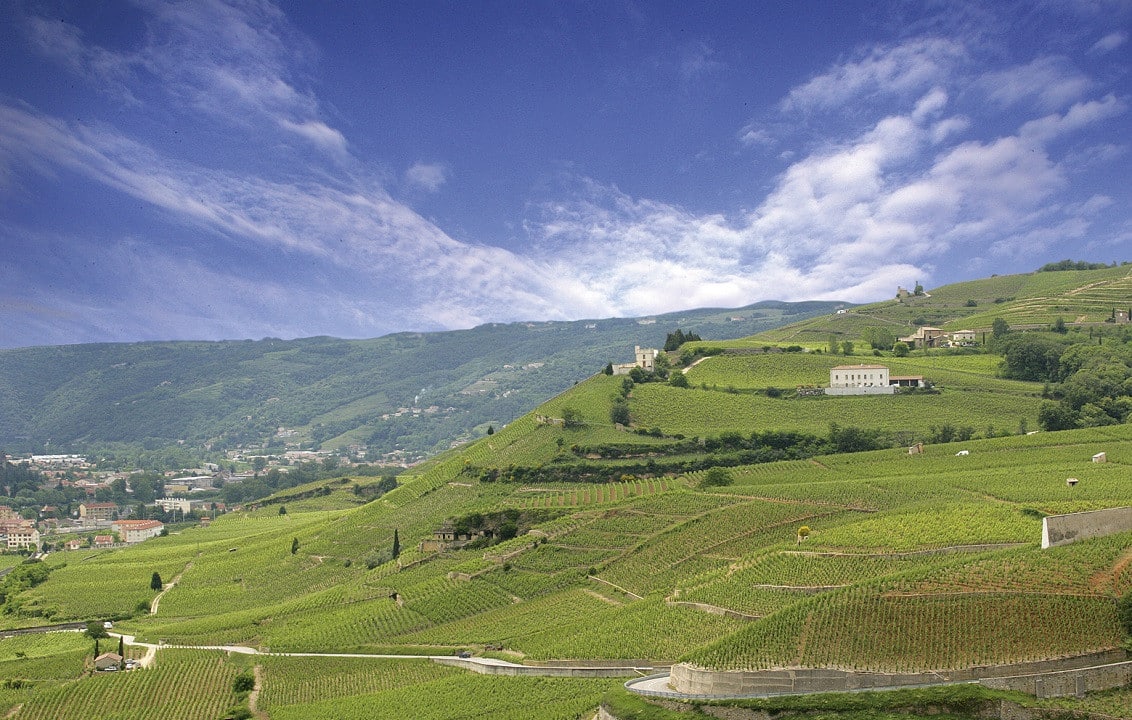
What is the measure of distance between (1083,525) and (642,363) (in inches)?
3388

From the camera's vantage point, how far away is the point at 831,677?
3183cm

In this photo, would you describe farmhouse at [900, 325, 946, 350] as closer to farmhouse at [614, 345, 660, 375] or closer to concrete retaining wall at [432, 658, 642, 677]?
farmhouse at [614, 345, 660, 375]

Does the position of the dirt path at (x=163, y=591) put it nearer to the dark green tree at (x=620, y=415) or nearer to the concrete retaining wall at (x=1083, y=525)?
the dark green tree at (x=620, y=415)

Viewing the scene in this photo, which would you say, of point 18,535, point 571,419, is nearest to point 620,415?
point 571,419

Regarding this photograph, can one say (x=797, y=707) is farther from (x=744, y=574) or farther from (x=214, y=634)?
(x=214, y=634)

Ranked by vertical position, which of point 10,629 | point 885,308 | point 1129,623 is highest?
point 885,308

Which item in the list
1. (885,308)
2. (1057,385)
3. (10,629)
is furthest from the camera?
(885,308)

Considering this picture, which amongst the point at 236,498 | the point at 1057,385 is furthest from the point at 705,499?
the point at 236,498

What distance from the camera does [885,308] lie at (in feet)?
596

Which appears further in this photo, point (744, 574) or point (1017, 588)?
point (744, 574)

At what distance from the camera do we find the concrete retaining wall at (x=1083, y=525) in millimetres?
36656

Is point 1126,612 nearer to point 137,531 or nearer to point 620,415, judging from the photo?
point 620,415

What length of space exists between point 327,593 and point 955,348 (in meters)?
89.8

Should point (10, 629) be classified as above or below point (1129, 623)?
below
